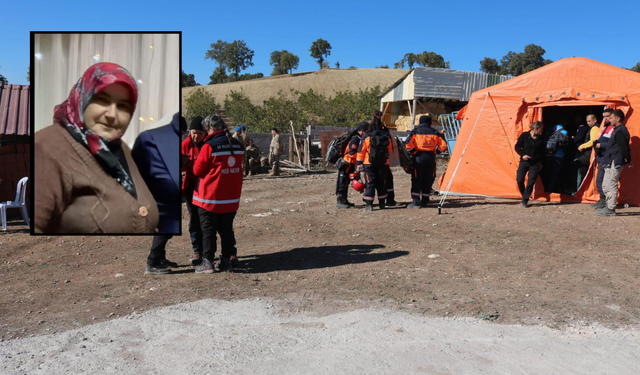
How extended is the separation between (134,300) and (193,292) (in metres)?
0.58

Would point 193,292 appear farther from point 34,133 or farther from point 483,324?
point 483,324

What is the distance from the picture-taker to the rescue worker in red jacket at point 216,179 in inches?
225

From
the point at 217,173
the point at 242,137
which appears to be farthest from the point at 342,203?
the point at 242,137

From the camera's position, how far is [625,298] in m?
5.21

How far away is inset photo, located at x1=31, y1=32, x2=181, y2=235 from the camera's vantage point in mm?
3445

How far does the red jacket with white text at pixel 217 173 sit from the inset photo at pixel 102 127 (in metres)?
2.12

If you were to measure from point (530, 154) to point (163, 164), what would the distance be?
26.6 ft

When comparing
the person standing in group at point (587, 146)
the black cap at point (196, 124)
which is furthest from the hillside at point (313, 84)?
the black cap at point (196, 124)

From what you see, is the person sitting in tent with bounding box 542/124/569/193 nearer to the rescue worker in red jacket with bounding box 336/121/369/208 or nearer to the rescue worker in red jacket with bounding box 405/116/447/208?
the rescue worker in red jacket with bounding box 405/116/447/208

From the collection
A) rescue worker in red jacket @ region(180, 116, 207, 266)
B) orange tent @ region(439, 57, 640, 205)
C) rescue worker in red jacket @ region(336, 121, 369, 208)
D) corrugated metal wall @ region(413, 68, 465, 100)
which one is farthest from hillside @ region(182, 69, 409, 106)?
rescue worker in red jacket @ region(180, 116, 207, 266)

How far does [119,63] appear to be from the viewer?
137 inches

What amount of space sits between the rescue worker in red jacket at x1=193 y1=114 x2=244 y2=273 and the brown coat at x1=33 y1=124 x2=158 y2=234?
213 centimetres

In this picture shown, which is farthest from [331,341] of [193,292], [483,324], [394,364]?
[193,292]

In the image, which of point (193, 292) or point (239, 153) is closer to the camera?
point (193, 292)
